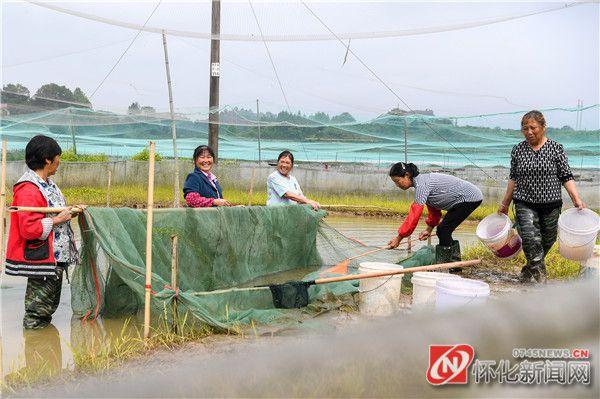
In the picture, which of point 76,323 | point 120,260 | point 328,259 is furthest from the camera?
point 328,259

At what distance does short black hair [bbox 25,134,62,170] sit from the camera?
3.90 metres

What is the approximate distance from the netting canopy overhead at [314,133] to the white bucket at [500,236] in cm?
542

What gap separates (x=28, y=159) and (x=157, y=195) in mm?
9033

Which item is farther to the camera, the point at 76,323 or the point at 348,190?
the point at 348,190

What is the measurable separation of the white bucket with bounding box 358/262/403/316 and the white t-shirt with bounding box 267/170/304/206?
198cm

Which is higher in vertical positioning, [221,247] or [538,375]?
[538,375]

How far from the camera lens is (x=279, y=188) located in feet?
20.6

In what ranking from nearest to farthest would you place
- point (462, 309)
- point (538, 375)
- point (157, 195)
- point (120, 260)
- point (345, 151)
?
1. point (462, 309)
2. point (538, 375)
3. point (120, 260)
4. point (157, 195)
5. point (345, 151)

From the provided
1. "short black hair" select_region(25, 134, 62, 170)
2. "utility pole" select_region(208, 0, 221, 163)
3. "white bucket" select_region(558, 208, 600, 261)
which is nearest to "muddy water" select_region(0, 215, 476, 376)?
"short black hair" select_region(25, 134, 62, 170)

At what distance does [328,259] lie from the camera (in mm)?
6371

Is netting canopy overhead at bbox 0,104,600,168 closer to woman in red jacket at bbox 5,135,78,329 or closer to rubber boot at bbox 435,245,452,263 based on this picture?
rubber boot at bbox 435,245,452,263

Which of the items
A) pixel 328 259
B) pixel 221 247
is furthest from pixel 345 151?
pixel 221 247

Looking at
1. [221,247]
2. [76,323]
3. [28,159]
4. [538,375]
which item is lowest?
[76,323]

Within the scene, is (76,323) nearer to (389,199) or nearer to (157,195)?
(157,195)
